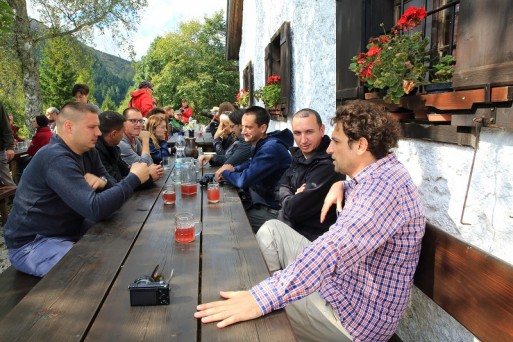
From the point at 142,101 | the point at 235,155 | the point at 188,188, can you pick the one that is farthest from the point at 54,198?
the point at 142,101

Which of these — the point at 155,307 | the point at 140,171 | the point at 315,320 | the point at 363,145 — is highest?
the point at 363,145

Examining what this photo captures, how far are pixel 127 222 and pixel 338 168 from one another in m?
1.21

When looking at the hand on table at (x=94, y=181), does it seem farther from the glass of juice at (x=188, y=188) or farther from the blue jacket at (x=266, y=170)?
the blue jacket at (x=266, y=170)

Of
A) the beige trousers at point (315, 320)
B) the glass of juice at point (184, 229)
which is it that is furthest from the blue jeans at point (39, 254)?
the beige trousers at point (315, 320)

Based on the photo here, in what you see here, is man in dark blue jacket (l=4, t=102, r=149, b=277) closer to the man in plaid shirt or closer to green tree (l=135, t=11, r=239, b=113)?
the man in plaid shirt

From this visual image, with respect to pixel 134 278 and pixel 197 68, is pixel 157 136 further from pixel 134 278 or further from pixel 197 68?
pixel 197 68

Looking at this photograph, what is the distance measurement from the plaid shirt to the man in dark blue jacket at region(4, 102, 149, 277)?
1292 millimetres

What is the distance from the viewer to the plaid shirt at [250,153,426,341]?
4.49ft

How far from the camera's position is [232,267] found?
162cm

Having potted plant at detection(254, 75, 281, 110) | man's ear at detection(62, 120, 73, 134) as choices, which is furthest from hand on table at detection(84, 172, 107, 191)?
potted plant at detection(254, 75, 281, 110)

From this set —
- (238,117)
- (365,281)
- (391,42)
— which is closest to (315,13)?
(238,117)

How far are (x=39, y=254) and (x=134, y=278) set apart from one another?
1.00 m

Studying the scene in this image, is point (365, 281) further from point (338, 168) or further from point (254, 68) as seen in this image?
point (254, 68)

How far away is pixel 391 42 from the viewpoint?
222 centimetres
